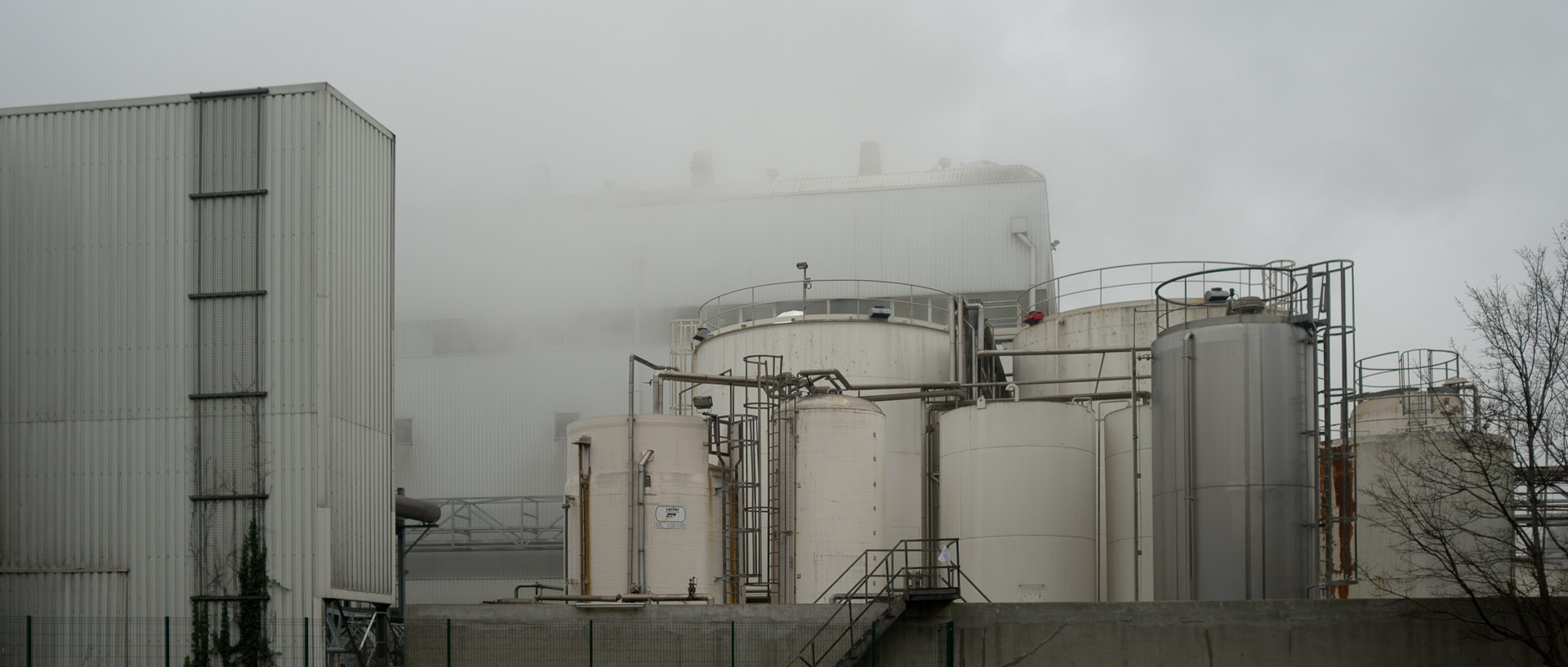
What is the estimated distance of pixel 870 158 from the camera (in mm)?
59781

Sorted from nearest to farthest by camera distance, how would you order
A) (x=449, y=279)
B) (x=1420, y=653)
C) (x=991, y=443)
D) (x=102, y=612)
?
(x=1420, y=653), (x=102, y=612), (x=991, y=443), (x=449, y=279)

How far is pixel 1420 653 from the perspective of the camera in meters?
23.4

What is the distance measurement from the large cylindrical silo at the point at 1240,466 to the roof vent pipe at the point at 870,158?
35211 millimetres

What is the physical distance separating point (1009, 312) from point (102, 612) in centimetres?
3152

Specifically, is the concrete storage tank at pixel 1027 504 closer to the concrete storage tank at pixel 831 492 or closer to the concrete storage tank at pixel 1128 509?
the concrete storage tank at pixel 1128 509

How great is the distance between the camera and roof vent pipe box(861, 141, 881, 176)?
59.6 metres

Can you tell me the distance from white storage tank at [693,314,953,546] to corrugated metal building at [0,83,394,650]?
8.56 meters

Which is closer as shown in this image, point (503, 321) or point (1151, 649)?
point (1151, 649)

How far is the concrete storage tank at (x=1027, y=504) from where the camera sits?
29.2 m

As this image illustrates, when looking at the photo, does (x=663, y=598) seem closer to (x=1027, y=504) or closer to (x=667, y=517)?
Answer: (x=667, y=517)

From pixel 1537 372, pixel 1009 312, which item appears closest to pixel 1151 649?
pixel 1537 372

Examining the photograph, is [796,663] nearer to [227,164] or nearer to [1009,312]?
[227,164]

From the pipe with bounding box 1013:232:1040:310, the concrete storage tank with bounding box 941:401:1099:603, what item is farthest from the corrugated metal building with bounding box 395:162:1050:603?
the concrete storage tank with bounding box 941:401:1099:603

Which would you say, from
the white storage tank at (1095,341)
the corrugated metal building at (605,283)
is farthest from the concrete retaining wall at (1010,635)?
the corrugated metal building at (605,283)
